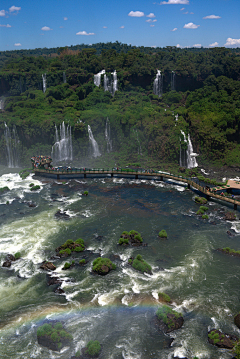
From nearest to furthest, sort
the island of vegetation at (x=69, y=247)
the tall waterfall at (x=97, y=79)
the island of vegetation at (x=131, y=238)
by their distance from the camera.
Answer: the island of vegetation at (x=69, y=247)
the island of vegetation at (x=131, y=238)
the tall waterfall at (x=97, y=79)

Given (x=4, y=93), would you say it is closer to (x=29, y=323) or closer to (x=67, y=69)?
(x=67, y=69)

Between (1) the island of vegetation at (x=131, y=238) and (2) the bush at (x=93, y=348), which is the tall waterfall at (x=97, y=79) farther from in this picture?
(2) the bush at (x=93, y=348)

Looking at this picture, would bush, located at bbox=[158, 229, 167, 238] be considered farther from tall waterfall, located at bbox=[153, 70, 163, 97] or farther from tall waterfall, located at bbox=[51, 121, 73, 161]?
tall waterfall, located at bbox=[153, 70, 163, 97]

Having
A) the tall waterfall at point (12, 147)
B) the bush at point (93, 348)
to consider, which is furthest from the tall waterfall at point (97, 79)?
the bush at point (93, 348)

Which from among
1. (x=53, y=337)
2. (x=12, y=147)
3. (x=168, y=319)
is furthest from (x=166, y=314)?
(x=12, y=147)

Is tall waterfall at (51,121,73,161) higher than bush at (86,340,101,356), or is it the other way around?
tall waterfall at (51,121,73,161)

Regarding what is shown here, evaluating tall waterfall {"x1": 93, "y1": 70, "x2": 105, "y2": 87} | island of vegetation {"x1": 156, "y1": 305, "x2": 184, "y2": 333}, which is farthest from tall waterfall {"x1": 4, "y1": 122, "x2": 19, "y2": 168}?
island of vegetation {"x1": 156, "y1": 305, "x2": 184, "y2": 333}
